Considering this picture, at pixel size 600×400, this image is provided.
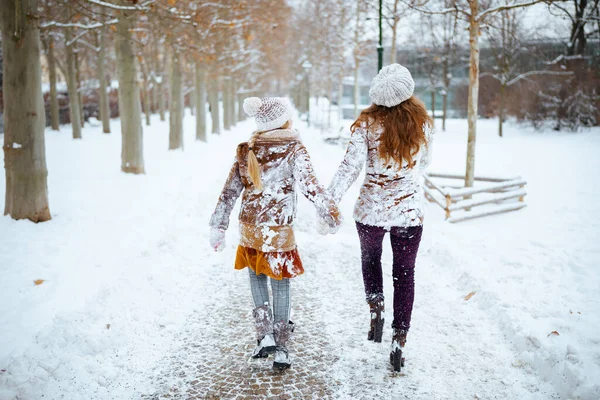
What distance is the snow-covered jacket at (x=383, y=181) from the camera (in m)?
3.47

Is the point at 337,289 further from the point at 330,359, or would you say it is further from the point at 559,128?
the point at 559,128

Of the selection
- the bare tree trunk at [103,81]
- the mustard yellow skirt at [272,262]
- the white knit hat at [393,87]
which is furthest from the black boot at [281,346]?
the bare tree trunk at [103,81]

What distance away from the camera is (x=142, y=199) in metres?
9.23

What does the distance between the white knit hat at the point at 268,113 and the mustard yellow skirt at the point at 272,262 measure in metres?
0.96

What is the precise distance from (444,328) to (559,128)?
75.5 ft

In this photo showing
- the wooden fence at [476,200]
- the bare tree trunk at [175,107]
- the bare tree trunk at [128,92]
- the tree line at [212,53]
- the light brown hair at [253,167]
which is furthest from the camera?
the bare tree trunk at [175,107]

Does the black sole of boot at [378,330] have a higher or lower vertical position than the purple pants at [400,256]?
lower

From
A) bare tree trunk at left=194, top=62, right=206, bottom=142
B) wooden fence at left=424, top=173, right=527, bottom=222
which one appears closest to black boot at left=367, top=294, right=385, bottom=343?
wooden fence at left=424, top=173, right=527, bottom=222

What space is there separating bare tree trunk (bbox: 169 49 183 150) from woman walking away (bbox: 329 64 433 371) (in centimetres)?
1523

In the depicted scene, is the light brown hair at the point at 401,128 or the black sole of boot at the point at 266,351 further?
the black sole of boot at the point at 266,351

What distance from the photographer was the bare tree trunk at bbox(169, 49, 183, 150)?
1777 cm

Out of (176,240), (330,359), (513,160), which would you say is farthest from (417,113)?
(513,160)

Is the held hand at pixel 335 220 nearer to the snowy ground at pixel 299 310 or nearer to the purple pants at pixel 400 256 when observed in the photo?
the purple pants at pixel 400 256

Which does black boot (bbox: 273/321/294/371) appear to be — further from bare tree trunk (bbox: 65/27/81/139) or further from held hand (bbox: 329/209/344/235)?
bare tree trunk (bbox: 65/27/81/139)
